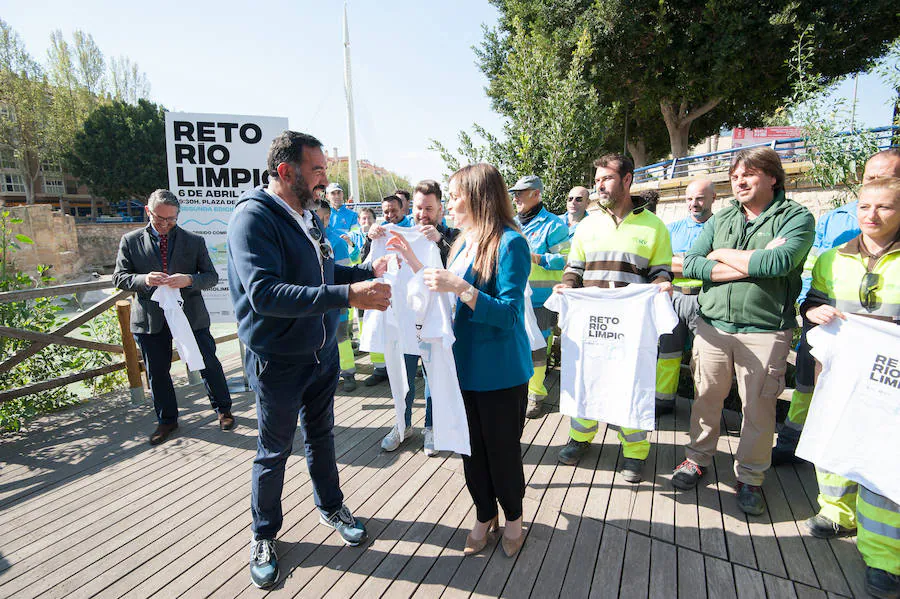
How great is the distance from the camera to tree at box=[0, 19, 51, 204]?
35250 mm

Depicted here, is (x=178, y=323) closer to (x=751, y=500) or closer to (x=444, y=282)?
(x=444, y=282)

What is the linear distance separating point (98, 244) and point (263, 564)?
153 ft

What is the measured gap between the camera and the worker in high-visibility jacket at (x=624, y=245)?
9.53 ft

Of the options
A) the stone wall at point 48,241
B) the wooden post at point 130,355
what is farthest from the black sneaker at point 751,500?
the stone wall at point 48,241

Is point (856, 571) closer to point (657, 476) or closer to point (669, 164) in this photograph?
Answer: point (657, 476)

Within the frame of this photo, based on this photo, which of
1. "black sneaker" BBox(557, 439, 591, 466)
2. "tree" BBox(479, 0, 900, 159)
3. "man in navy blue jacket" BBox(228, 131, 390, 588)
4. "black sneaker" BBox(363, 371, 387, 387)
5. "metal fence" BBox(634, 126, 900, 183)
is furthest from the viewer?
"tree" BBox(479, 0, 900, 159)

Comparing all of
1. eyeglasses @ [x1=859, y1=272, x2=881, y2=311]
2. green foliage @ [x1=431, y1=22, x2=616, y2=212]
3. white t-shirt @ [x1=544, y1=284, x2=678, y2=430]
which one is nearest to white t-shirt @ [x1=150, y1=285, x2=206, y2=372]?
white t-shirt @ [x1=544, y1=284, x2=678, y2=430]

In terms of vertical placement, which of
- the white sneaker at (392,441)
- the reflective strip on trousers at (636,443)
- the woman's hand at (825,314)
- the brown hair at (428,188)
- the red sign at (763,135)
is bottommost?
the white sneaker at (392,441)

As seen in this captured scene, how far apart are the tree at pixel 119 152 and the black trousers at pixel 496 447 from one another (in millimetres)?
46200

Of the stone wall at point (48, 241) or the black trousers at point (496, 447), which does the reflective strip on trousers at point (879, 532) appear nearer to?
the black trousers at point (496, 447)

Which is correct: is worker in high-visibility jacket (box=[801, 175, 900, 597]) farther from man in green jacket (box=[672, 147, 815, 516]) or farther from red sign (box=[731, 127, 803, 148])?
red sign (box=[731, 127, 803, 148])

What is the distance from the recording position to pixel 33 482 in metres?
3.29

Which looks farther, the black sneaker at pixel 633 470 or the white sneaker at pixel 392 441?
the white sneaker at pixel 392 441

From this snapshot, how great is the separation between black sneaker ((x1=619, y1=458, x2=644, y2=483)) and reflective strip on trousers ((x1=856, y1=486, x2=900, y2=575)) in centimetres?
112
